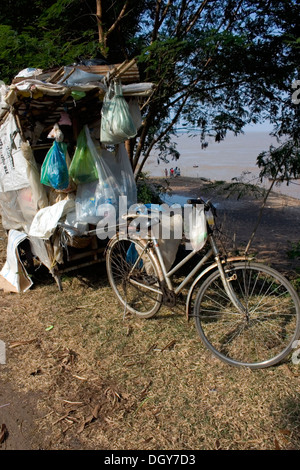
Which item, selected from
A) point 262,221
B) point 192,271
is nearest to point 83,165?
point 192,271

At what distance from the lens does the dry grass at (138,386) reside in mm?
2229

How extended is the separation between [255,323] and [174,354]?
0.69m

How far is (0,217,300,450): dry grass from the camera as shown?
2229mm

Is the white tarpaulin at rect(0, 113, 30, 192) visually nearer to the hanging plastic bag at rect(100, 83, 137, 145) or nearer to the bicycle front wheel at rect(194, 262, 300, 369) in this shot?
the hanging plastic bag at rect(100, 83, 137, 145)

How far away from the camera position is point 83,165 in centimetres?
378

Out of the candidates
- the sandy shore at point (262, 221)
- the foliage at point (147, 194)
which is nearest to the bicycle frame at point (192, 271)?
the sandy shore at point (262, 221)

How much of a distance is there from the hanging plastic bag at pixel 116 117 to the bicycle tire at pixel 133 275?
0.98m

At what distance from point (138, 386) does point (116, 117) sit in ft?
7.68

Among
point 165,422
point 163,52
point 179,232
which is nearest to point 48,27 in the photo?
point 163,52

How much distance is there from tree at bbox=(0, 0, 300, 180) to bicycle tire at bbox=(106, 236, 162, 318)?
5.29ft

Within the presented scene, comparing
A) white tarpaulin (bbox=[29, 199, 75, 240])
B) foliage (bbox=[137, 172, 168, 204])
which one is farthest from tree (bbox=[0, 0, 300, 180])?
A: white tarpaulin (bbox=[29, 199, 75, 240])

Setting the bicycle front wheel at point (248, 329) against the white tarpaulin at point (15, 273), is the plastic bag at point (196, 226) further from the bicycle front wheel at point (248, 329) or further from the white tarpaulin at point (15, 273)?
the white tarpaulin at point (15, 273)

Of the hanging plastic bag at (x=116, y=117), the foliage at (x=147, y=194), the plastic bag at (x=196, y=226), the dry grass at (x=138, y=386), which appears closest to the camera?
the dry grass at (x=138, y=386)

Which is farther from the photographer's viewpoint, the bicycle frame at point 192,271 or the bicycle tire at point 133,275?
the bicycle tire at point 133,275
